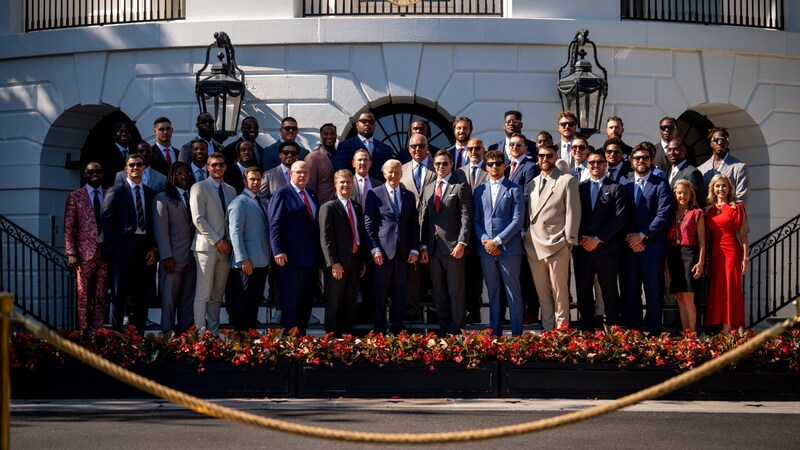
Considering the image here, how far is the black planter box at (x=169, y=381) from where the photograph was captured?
11.1 meters

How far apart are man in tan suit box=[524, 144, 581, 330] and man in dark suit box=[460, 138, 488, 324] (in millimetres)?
671

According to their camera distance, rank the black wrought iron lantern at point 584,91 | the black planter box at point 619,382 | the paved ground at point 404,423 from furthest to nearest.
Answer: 1. the black wrought iron lantern at point 584,91
2. the black planter box at point 619,382
3. the paved ground at point 404,423

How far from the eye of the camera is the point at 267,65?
17359mm

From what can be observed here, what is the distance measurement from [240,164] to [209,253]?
1.73 meters

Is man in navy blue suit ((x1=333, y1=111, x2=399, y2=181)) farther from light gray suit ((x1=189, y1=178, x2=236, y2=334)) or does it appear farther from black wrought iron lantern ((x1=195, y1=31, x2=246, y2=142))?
black wrought iron lantern ((x1=195, y1=31, x2=246, y2=142))

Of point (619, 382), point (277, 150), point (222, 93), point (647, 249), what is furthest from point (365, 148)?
point (619, 382)

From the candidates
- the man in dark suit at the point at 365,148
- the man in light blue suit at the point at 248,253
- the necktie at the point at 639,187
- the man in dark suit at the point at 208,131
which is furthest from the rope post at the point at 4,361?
the man in dark suit at the point at 208,131

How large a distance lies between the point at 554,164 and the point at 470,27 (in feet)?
14.3

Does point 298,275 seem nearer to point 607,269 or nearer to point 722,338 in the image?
point 607,269

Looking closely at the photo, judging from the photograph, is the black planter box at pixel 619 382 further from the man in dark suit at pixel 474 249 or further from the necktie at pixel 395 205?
the necktie at pixel 395 205

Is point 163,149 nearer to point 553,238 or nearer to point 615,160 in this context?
point 553,238

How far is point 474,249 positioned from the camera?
13609 mm

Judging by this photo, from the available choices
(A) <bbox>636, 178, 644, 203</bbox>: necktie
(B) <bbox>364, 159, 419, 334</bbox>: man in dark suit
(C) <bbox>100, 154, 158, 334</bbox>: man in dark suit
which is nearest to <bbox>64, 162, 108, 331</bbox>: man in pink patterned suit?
(C) <bbox>100, 154, 158, 334</bbox>: man in dark suit

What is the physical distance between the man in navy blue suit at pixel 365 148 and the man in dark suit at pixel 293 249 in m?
1.63
